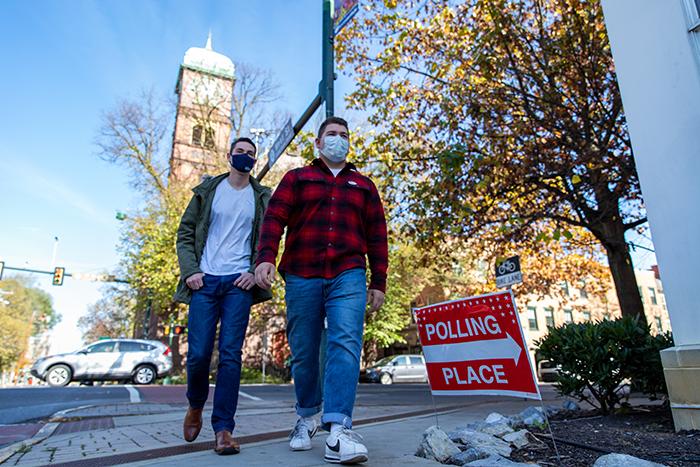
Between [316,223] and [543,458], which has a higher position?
[316,223]

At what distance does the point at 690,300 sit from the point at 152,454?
13.8ft

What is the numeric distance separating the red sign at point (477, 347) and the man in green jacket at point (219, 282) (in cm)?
151

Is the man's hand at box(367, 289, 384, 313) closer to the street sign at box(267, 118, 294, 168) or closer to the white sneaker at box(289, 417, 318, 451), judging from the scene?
the white sneaker at box(289, 417, 318, 451)

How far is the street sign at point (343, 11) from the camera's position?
6.38 m

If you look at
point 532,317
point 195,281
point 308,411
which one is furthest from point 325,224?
point 532,317

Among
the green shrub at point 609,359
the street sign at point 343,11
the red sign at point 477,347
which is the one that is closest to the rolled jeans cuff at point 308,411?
the red sign at point 477,347

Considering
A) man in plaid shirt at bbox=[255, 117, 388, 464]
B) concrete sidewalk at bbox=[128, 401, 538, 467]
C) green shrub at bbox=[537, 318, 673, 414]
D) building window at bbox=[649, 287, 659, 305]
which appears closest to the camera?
concrete sidewalk at bbox=[128, 401, 538, 467]

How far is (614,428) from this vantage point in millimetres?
3801

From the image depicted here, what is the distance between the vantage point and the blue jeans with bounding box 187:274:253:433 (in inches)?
126

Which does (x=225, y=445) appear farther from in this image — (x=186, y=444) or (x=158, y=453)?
(x=186, y=444)

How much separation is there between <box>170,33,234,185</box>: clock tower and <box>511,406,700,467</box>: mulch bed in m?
23.4

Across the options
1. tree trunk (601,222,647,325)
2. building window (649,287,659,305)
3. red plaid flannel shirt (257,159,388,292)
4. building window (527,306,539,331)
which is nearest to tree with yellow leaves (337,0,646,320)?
tree trunk (601,222,647,325)

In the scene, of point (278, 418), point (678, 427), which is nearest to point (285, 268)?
point (278, 418)

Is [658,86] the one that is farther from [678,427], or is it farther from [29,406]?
[29,406]
